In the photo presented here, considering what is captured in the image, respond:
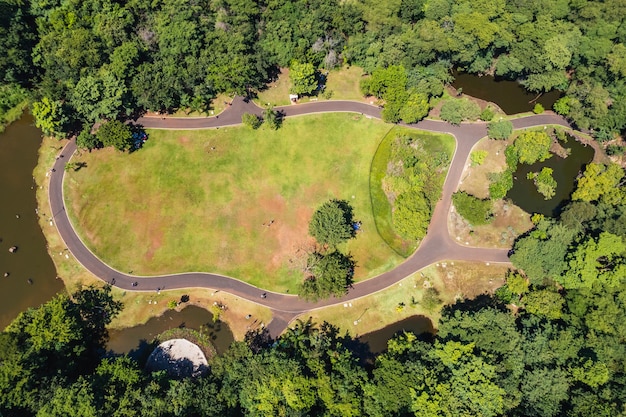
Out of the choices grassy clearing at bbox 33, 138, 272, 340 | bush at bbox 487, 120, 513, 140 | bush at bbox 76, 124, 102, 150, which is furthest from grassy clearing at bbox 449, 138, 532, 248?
bush at bbox 76, 124, 102, 150

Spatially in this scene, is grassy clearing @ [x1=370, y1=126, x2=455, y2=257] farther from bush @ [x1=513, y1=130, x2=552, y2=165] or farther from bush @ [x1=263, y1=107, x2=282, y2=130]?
bush @ [x1=263, y1=107, x2=282, y2=130]

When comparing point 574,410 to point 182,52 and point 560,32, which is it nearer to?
point 560,32

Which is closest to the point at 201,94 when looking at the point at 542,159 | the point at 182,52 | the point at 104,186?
the point at 182,52

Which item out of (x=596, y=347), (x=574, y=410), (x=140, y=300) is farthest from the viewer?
(x=140, y=300)

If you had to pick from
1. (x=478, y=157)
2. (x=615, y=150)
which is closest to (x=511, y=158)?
(x=478, y=157)

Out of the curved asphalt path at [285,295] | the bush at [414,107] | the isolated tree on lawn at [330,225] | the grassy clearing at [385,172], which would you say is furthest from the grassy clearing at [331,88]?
the isolated tree on lawn at [330,225]
